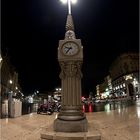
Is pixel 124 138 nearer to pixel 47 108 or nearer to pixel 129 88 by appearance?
pixel 47 108

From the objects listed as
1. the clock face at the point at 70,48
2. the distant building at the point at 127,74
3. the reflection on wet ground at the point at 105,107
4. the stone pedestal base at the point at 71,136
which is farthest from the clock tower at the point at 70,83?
the distant building at the point at 127,74

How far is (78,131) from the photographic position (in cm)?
768

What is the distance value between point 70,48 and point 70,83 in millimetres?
1297

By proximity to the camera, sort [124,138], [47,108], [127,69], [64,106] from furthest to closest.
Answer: [127,69] < [47,108] < [64,106] < [124,138]

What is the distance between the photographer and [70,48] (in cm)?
860

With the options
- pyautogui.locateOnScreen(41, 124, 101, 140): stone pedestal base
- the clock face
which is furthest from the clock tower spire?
pyautogui.locateOnScreen(41, 124, 101, 140): stone pedestal base

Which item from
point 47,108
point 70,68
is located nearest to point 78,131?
point 70,68

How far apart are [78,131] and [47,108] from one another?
→ 1183 cm

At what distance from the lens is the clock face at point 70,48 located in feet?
28.0

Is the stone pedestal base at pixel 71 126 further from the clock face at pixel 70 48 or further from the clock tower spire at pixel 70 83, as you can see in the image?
the clock face at pixel 70 48

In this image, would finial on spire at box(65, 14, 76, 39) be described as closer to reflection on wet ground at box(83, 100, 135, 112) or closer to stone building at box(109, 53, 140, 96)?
reflection on wet ground at box(83, 100, 135, 112)

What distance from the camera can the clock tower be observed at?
796 cm

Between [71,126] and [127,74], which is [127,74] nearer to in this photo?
[127,74]

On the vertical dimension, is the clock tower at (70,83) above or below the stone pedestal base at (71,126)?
above
